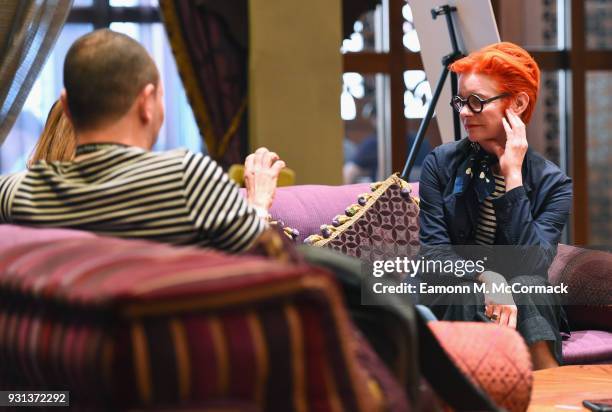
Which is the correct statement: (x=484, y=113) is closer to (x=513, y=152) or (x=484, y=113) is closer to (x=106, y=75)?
(x=513, y=152)

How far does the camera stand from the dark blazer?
8.58 ft

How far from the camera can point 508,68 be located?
276 cm

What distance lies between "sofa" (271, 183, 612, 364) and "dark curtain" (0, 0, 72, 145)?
3.86ft

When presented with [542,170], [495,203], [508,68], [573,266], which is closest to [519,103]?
[508,68]

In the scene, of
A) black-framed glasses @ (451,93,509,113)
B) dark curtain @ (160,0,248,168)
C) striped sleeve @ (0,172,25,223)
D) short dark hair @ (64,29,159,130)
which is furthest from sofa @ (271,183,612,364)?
dark curtain @ (160,0,248,168)

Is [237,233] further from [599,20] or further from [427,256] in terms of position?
[599,20]

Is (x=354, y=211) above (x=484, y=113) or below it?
below

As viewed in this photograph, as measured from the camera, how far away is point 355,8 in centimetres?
521

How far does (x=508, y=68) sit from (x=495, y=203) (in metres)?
0.42

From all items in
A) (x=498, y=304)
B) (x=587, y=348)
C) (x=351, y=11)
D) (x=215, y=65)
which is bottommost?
(x=587, y=348)

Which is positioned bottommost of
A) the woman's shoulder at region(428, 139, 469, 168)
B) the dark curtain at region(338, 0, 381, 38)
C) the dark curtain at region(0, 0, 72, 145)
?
the woman's shoulder at region(428, 139, 469, 168)

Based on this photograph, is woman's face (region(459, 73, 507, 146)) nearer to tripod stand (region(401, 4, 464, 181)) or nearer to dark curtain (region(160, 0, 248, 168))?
tripod stand (region(401, 4, 464, 181))

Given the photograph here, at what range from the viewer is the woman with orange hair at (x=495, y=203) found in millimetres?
2596

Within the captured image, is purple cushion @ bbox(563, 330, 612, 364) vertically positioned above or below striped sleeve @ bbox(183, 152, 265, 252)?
below
